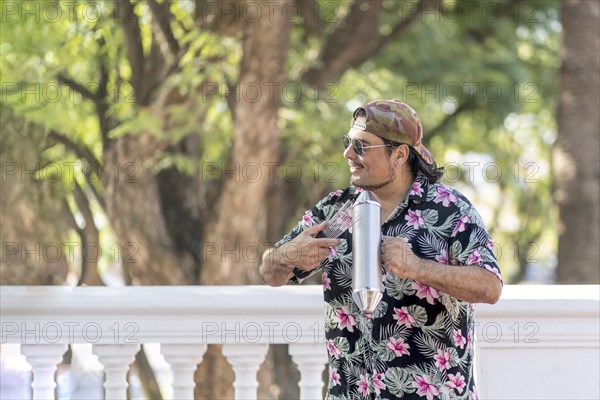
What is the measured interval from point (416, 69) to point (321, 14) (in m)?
1.65

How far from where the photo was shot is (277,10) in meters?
7.86

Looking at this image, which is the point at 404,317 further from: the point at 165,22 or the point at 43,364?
the point at 165,22

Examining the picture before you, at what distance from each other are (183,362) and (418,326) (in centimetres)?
131

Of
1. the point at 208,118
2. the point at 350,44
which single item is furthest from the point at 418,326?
the point at 208,118

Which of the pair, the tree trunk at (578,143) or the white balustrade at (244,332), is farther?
the tree trunk at (578,143)

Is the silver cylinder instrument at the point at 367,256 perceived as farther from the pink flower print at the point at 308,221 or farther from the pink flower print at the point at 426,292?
the pink flower print at the point at 308,221

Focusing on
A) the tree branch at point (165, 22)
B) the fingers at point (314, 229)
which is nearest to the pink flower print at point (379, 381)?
the fingers at point (314, 229)

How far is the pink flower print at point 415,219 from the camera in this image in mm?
3227

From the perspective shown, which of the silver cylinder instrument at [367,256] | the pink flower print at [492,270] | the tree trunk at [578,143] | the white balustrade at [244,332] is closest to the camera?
the silver cylinder instrument at [367,256]

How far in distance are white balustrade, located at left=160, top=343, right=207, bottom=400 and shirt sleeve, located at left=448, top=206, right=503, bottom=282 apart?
4.64 feet

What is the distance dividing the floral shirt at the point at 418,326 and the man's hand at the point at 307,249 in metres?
0.11

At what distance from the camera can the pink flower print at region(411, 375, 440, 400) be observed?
125 inches

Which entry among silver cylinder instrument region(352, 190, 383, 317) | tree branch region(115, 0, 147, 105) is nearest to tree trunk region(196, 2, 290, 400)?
tree branch region(115, 0, 147, 105)

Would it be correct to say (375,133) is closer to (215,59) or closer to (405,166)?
(405,166)
